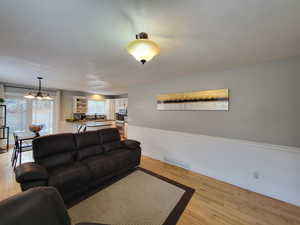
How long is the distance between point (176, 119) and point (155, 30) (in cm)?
239

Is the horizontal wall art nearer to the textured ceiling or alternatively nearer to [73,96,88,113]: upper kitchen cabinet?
the textured ceiling

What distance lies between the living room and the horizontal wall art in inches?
1.0

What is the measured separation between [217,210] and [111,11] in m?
2.91

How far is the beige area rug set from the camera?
1630 millimetres

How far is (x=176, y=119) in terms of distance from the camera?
338 cm

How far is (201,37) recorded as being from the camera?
5.05 feet

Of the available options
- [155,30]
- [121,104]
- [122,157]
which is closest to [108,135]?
[122,157]

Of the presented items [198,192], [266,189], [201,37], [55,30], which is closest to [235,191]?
[266,189]

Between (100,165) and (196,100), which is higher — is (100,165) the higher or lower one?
the lower one

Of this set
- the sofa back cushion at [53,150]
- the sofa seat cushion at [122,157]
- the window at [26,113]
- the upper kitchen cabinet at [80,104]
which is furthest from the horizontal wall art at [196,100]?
the window at [26,113]

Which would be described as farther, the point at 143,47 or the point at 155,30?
the point at 155,30

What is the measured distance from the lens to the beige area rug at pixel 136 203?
1.63 m

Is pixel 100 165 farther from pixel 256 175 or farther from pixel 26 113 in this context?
pixel 26 113

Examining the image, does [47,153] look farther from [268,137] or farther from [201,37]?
[268,137]
